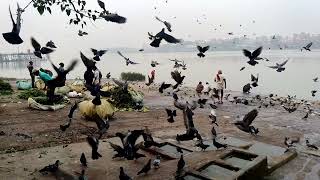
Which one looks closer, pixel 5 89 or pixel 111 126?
pixel 111 126

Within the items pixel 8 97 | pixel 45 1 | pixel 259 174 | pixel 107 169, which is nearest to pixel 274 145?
pixel 259 174

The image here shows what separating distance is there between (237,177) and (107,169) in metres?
2.67

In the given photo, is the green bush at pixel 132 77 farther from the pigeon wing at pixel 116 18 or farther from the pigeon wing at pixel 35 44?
the pigeon wing at pixel 116 18

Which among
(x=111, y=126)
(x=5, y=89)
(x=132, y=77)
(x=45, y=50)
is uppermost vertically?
(x=45, y=50)

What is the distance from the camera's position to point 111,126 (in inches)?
484

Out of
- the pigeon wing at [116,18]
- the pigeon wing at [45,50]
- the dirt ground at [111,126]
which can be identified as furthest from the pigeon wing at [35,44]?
the dirt ground at [111,126]

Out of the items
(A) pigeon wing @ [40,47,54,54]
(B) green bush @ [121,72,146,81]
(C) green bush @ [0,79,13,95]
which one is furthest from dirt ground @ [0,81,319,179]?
(B) green bush @ [121,72,146,81]

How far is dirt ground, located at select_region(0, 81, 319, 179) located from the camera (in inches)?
377

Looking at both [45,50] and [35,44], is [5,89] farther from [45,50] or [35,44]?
[35,44]

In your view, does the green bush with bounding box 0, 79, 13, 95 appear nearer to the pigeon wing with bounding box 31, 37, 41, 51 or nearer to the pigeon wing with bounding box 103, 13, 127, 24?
the pigeon wing with bounding box 31, 37, 41, 51

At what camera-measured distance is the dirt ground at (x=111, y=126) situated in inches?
377

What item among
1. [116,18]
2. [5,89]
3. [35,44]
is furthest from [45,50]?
[5,89]

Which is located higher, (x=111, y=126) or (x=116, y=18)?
(x=116, y=18)

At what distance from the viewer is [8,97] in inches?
706
